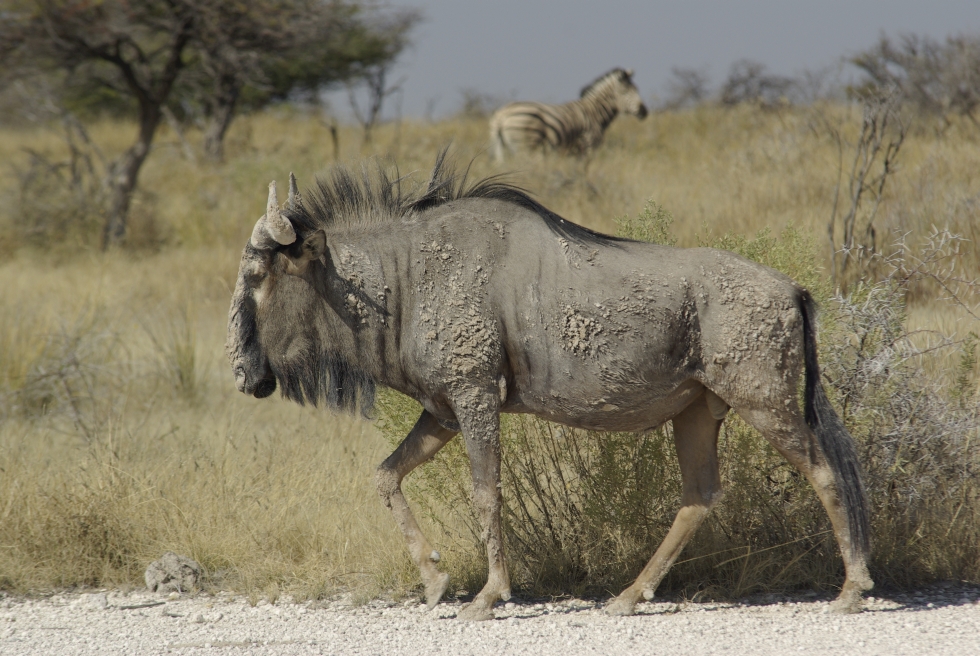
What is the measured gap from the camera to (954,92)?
56.5 ft

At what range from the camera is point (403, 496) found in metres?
4.98

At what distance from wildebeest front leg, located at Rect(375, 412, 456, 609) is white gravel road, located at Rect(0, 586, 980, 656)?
7.3 inches

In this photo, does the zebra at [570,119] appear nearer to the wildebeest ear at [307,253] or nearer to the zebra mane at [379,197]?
the zebra mane at [379,197]

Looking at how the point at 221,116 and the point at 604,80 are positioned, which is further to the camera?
the point at 221,116

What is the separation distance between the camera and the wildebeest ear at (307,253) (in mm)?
4629

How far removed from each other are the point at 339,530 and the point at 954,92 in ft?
51.1

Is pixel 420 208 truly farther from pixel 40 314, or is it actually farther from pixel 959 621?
pixel 40 314

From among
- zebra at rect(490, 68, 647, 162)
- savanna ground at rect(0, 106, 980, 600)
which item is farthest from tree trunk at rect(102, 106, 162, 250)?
zebra at rect(490, 68, 647, 162)

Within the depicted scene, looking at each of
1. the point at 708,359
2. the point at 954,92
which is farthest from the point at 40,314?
the point at 954,92

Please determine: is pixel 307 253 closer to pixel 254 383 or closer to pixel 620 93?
pixel 254 383

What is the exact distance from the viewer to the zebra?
19594mm

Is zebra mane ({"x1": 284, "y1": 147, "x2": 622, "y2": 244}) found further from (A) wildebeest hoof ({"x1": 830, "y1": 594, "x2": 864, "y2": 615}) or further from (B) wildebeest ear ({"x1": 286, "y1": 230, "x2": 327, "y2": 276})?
(A) wildebeest hoof ({"x1": 830, "y1": 594, "x2": 864, "y2": 615})

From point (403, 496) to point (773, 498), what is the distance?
7.07ft

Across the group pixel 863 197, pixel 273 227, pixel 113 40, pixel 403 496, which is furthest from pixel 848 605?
pixel 113 40
